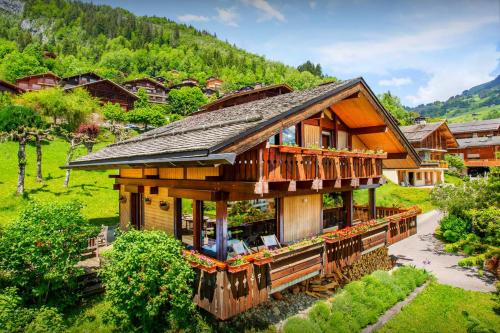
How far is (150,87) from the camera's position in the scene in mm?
73812

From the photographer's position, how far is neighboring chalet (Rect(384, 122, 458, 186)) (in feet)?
132

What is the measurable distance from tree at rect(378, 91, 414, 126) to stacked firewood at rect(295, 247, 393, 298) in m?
68.4

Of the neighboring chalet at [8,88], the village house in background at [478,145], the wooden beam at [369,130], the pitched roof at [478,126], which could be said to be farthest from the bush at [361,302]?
the pitched roof at [478,126]

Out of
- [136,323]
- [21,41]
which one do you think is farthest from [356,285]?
[21,41]

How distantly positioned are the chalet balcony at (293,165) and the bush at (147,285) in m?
2.62

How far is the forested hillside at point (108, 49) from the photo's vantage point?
291 ft

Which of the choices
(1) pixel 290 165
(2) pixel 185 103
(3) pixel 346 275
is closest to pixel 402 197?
(3) pixel 346 275

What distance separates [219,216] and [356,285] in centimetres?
662

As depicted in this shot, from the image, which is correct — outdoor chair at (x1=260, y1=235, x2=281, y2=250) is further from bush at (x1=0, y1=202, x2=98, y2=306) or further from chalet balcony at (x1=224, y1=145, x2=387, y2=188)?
bush at (x1=0, y1=202, x2=98, y2=306)

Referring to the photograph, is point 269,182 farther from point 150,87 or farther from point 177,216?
point 150,87

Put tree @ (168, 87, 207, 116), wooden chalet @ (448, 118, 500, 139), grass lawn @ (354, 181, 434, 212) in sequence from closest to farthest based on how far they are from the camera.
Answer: grass lawn @ (354, 181, 434, 212) < wooden chalet @ (448, 118, 500, 139) < tree @ (168, 87, 207, 116)

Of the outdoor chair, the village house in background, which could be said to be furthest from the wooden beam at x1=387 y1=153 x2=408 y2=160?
the village house in background

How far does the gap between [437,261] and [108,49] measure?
138 metres

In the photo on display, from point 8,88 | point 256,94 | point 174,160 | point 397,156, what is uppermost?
point 8,88
